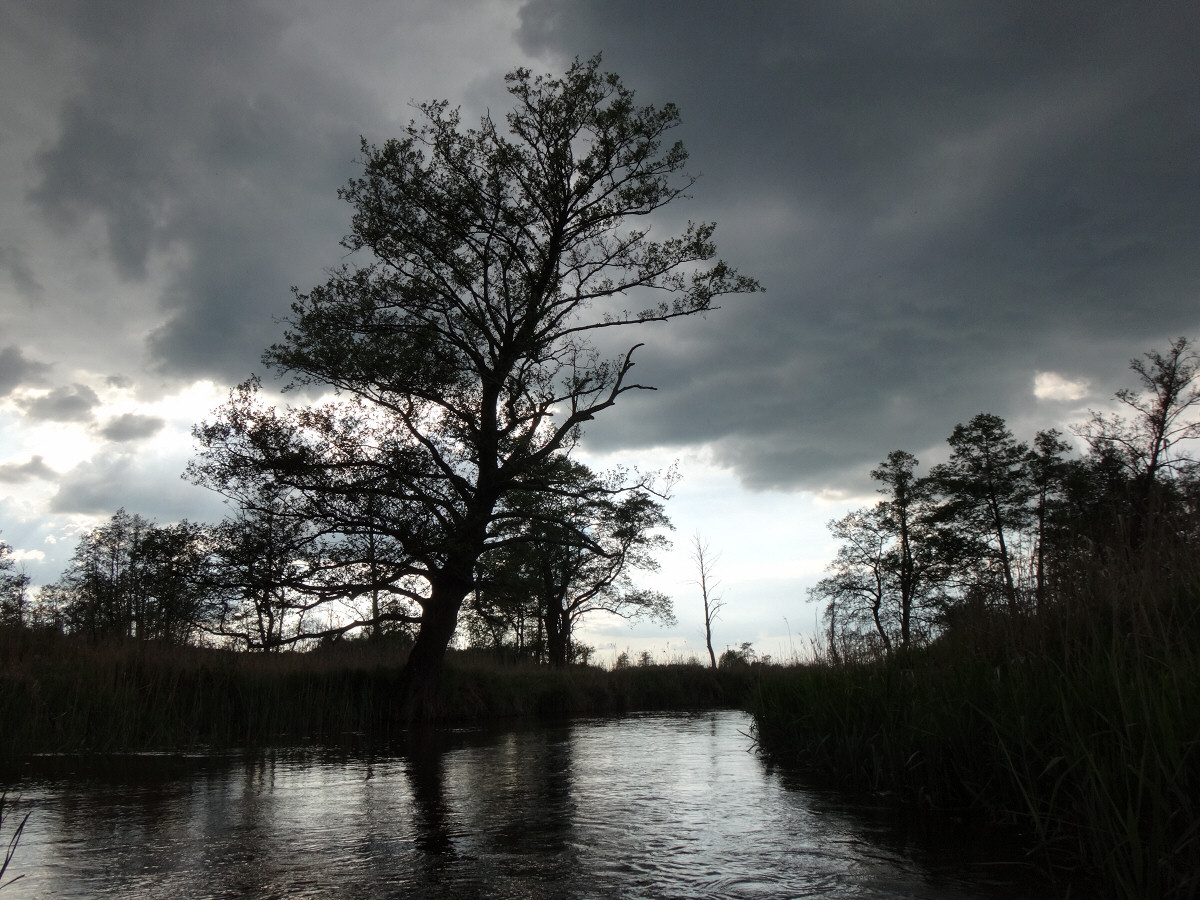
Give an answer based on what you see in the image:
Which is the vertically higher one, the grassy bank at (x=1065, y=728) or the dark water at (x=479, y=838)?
the grassy bank at (x=1065, y=728)

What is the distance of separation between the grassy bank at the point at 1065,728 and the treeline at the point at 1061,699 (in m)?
0.02

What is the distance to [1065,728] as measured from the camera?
399 cm

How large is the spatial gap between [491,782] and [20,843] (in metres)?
3.87

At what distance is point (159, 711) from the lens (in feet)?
36.0

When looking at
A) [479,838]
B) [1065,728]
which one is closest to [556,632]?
[479,838]

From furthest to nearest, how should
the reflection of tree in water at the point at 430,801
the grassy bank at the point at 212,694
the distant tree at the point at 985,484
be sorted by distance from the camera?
the distant tree at the point at 985,484 < the grassy bank at the point at 212,694 < the reflection of tree in water at the point at 430,801

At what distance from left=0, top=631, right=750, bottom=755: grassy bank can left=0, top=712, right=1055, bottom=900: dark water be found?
64.1 inches

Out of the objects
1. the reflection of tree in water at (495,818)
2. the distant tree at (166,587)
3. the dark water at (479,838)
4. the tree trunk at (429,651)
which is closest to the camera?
the dark water at (479,838)

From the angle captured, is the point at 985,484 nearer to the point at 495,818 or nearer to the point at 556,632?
the point at 556,632

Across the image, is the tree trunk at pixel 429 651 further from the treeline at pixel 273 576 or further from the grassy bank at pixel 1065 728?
the grassy bank at pixel 1065 728

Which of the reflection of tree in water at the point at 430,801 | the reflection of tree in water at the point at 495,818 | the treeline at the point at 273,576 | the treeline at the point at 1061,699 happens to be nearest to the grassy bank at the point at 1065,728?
the treeline at the point at 1061,699

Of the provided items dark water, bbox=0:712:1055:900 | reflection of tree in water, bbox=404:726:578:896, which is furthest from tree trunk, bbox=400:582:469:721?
dark water, bbox=0:712:1055:900

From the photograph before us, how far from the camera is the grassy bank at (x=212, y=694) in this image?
9.57 metres

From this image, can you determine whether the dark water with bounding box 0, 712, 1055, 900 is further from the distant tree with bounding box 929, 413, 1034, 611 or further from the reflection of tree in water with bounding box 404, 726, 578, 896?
the distant tree with bounding box 929, 413, 1034, 611
